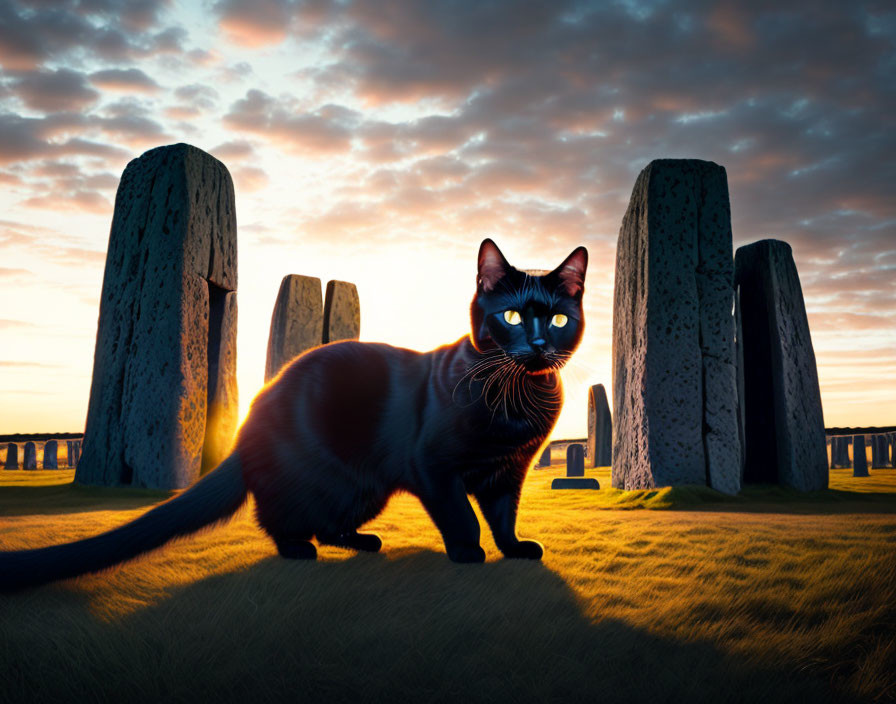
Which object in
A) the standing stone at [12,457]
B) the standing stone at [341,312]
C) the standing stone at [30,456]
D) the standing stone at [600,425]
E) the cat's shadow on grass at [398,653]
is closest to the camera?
the cat's shadow on grass at [398,653]

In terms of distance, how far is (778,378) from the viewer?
7.43 m

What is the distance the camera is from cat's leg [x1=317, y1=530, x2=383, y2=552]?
2705 millimetres

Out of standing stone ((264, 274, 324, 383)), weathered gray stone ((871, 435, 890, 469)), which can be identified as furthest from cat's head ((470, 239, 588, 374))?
weathered gray stone ((871, 435, 890, 469))

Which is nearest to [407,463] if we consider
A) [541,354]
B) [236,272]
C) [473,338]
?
[473,338]

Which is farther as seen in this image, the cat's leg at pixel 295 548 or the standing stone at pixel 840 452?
the standing stone at pixel 840 452

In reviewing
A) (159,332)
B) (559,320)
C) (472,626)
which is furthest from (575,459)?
(472,626)

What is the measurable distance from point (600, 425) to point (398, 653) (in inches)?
503

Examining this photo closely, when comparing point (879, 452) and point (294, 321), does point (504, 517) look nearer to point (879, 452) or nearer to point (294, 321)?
point (294, 321)

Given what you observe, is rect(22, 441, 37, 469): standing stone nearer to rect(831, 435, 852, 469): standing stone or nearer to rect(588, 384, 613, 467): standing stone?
rect(588, 384, 613, 467): standing stone

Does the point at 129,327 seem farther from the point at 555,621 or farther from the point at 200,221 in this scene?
the point at 555,621

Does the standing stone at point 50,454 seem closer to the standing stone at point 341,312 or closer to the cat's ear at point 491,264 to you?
the standing stone at point 341,312

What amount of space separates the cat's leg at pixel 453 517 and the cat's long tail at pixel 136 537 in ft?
2.83

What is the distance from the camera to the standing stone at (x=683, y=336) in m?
6.35

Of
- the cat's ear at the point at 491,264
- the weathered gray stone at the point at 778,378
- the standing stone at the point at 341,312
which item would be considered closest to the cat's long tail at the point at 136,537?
the cat's ear at the point at 491,264
